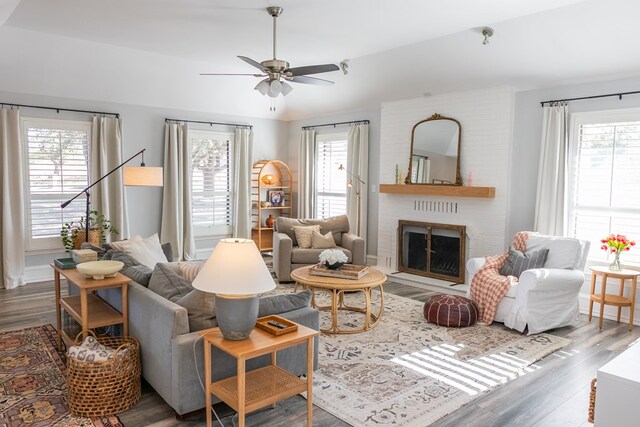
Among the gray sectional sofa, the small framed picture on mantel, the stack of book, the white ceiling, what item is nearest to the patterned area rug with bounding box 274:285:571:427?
the gray sectional sofa

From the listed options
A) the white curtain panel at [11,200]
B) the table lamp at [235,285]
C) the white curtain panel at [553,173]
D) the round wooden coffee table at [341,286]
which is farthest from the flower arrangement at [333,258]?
the white curtain panel at [11,200]

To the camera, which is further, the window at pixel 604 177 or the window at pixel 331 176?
the window at pixel 331 176

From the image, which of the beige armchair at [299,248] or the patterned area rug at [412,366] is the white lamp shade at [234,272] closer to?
the patterned area rug at [412,366]

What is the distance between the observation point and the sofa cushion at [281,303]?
10.4ft

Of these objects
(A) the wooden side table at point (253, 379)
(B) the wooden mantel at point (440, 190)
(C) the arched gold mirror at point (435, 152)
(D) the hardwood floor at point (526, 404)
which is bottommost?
(D) the hardwood floor at point (526, 404)

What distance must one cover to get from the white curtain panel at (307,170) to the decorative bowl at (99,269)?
5466 mm

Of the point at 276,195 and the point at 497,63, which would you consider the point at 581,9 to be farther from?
the point at 276,195

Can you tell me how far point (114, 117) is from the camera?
700 centimetres

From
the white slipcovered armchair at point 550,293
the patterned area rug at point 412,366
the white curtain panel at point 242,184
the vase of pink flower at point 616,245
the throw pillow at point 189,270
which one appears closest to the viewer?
the patterned area rug at point 412,366

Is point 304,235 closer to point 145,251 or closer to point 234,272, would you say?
point 145,251

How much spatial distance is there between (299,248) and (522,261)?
116 inches

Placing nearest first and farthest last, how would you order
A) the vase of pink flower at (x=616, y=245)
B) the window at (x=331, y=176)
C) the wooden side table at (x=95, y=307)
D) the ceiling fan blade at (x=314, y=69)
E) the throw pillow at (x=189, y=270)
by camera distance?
the wooden side table at (x=95, y=307) < the throw pillow at (x=189, y=270) < the ceiling fan blade at (x=314, y=69) < the vase of pink flower at (x=616, y=245) < the window at (x=331, y=176)

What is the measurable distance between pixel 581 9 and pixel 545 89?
1.41 metres

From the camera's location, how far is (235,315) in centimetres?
255
